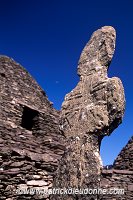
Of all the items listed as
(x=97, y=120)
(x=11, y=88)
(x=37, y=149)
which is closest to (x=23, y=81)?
(x=11, y=88)

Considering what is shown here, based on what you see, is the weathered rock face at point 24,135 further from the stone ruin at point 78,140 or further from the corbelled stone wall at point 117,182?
the corbelled stone wall at point 117,182

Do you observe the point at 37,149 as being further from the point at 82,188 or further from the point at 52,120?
the point at 82,188

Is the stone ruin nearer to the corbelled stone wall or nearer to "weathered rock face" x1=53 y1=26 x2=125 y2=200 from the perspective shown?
"weathered rock face" x1=53 y1=26 x2=125 y2=200

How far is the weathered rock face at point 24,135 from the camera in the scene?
5.81 metres

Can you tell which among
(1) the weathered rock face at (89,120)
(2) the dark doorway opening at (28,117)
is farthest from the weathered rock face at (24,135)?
(1) the weathered rock face at (89,120)

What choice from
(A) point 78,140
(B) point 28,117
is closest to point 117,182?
(B) point 28,117

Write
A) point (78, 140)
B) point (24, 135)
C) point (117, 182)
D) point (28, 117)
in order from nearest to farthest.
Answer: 1. point (78, 140)
2. point (24, 135)
3. point (117, 182)
4. point (28, 117)

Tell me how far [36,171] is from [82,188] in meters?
2.41

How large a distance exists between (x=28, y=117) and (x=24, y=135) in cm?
196

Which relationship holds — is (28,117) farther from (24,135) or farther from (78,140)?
(78,140)

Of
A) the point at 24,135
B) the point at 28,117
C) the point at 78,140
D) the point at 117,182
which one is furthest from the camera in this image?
the point at 28,117

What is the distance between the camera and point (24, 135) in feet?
32.0

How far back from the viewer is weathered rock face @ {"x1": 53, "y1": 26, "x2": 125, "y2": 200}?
404cm

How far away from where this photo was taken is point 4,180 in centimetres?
565
